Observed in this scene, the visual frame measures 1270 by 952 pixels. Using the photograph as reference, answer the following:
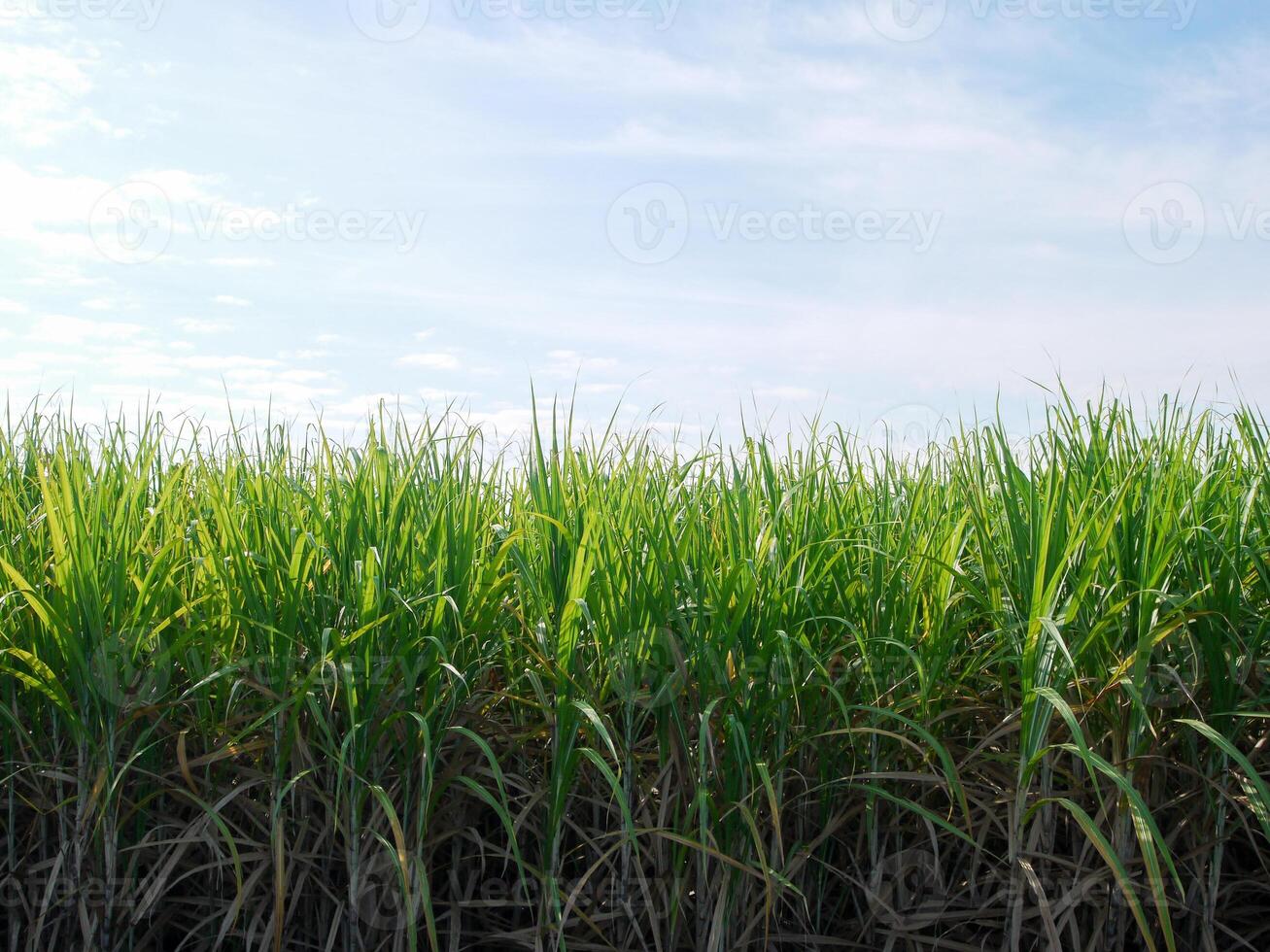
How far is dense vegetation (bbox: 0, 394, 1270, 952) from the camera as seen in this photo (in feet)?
7.32

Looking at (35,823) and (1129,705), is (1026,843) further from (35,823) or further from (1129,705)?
(35,823)

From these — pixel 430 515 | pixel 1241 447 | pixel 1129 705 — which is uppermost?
pixel 1241 447

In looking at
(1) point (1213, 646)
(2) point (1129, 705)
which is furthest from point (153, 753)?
(1) point (1213, 646)

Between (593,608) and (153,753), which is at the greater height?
(593,608)

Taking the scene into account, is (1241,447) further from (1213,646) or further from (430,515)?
(430,515)

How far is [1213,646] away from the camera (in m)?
2.28

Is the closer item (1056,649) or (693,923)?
(1056,649)

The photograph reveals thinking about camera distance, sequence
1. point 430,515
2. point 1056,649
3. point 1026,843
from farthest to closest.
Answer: point 430,515, point 1026,843, point 1056,649

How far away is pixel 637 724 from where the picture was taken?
235 centimetres

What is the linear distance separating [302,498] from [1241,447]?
117 inches

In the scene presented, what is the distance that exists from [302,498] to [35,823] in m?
1.13

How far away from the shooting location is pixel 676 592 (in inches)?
96.3

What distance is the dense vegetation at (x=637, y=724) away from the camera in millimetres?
2230

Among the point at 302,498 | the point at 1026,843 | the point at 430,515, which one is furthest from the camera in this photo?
the point at 302,498
